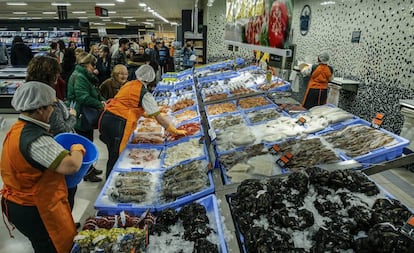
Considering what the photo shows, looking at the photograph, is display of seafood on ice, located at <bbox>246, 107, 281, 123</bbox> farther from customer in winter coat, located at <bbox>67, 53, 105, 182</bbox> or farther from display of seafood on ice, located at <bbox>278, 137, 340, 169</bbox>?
customer in winter coat, located at <bbox>67, 53, 105, 182</bbox>

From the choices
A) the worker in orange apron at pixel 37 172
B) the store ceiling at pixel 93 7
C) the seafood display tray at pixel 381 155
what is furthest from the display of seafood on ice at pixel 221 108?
the store ceiling at pixel 93 7

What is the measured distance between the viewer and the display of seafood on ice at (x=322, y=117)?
3550mm

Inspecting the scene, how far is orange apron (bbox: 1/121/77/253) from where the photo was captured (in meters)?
1.90

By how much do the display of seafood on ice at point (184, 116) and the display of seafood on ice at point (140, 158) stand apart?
108 centimetres

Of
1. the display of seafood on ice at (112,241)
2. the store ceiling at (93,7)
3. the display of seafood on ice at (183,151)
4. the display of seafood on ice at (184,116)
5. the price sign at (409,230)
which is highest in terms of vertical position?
the store ceiling at (93,7)

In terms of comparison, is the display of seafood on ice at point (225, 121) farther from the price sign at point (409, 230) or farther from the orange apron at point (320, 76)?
the orange apron at point (320, 76)

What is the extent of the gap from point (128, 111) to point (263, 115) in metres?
1.91

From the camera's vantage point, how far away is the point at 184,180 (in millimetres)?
2684

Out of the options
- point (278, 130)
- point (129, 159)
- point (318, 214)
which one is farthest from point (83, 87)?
point (318, 214)

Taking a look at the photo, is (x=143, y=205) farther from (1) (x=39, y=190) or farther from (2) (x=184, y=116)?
(2) (x=184, y=116)

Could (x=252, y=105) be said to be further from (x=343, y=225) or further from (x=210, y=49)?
(x=210, y=49)

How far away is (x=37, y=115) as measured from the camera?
1.96m

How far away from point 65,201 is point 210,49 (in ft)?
42.3

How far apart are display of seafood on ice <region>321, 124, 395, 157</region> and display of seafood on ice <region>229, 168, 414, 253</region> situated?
1.99 feet
